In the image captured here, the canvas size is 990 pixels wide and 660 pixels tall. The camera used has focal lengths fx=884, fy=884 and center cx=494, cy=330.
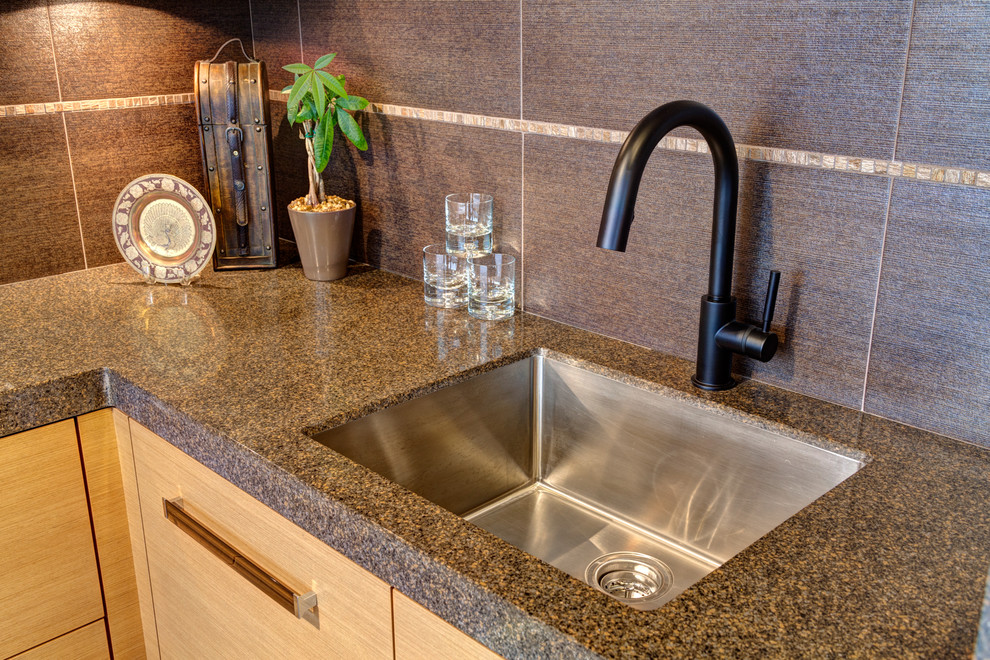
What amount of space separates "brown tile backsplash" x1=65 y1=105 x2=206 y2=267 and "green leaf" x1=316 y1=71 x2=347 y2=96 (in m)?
0.47

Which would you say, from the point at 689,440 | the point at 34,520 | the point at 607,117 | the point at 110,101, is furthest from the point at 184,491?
the point at 110,101

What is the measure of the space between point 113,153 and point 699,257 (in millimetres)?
1210

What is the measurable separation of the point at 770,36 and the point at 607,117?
0.90ft

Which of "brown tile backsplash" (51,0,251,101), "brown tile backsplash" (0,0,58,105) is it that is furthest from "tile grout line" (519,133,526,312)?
"brown tile backsplash" (0,0,58,105)

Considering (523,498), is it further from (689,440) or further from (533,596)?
(533,596)

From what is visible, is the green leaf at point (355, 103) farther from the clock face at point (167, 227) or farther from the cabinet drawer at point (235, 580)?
the cabinet drawer at point (235, 580)

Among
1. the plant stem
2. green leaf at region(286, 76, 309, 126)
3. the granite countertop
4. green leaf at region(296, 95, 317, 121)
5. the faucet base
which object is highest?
green leaf at region(286, 76, 309, 126)

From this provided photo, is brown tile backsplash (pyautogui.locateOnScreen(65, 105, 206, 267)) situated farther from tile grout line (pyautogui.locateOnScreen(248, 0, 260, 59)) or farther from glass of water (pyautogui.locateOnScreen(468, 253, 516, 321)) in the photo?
glass of water (pyautogui.locateOnScreen(468, 253, 516, 321))

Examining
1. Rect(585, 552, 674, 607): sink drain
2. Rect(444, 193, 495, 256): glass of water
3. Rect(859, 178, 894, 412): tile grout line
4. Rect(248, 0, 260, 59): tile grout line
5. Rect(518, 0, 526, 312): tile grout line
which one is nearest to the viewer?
Rect(859, 178, 894, 412): tile grout line

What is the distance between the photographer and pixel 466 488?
1282 mm

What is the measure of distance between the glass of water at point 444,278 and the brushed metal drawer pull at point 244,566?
546 millimetres

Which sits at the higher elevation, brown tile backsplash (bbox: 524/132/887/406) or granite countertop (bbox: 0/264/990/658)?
brown tile backsplash (bbox: 524/132/887/406)

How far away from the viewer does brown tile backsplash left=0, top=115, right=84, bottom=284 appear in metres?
1.64

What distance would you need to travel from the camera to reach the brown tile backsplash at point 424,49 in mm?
1416
